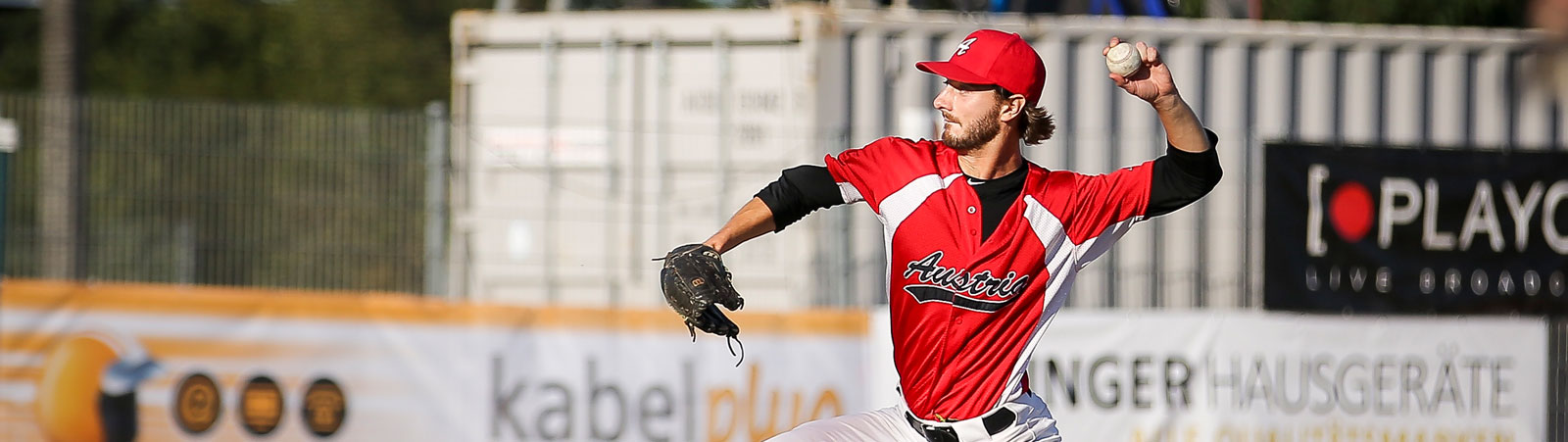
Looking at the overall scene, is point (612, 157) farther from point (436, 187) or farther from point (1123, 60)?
point (1123, 60)

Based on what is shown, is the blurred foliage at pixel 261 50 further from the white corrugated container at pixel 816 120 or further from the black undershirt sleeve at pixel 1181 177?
the black undershirt sleeve at pixel 1181 177

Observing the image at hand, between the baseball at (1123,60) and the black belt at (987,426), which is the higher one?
the baseball at (1123,60)

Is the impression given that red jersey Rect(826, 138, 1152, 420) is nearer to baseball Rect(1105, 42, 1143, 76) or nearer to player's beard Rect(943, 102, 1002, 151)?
player's beard Rect(943, 102, 1002, 151)

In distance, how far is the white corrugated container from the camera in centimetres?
1180

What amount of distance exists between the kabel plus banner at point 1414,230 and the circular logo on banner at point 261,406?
5769mm

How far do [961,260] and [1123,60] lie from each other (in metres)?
0.82

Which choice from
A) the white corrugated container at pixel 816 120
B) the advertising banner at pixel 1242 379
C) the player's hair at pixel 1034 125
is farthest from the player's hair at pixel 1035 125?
the white corrugated container at pixel 816 120

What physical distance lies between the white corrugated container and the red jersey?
540 cm

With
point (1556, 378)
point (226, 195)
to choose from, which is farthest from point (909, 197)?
point (1556, 378)

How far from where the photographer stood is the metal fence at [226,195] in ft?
33.4

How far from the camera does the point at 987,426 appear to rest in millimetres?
5965

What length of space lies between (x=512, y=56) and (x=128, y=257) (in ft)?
14.0

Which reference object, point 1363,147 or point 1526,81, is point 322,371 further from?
point 1526,81

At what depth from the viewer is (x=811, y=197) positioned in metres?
5.89
